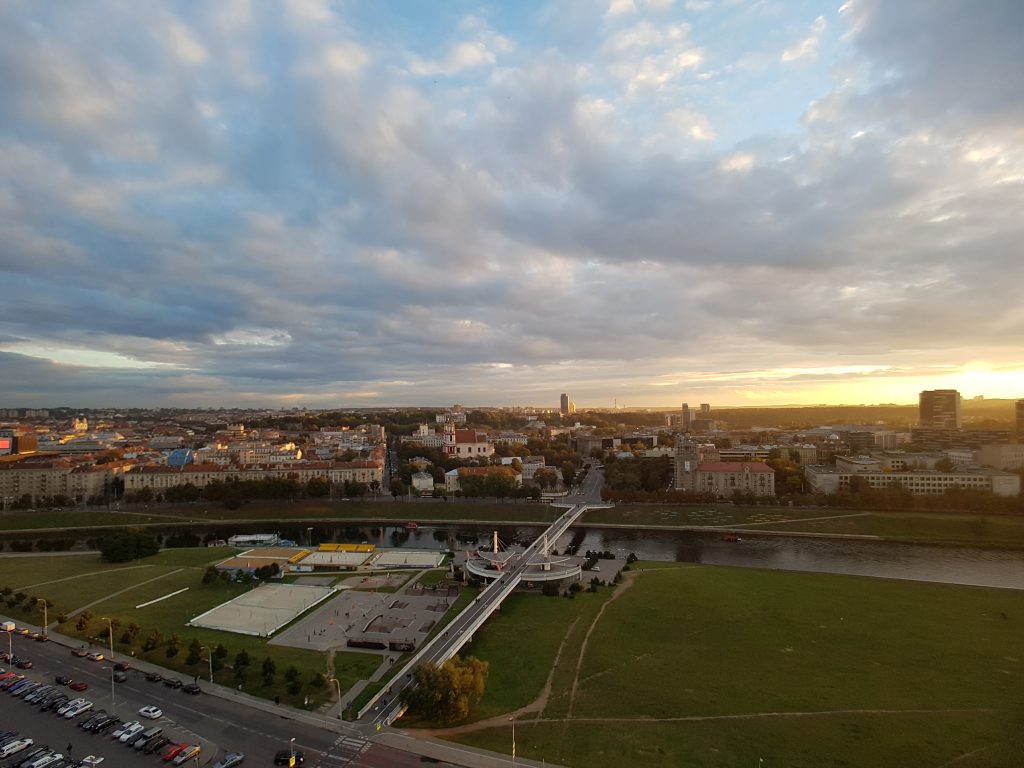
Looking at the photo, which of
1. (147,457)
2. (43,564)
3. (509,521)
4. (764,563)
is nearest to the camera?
(43,564)

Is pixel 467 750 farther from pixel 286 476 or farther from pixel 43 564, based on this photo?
pixel 286 476

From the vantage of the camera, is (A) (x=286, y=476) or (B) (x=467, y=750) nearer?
(B) (x=467, y=750)

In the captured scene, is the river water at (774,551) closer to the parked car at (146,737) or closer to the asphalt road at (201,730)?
the asphalt road at (201,730)

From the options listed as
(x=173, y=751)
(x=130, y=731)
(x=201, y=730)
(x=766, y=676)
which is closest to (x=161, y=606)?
(x=130, y=731)

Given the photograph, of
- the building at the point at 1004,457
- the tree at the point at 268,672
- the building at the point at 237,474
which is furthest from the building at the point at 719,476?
the tree at the point at 268,672

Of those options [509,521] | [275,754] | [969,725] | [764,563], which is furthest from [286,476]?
[969,725]

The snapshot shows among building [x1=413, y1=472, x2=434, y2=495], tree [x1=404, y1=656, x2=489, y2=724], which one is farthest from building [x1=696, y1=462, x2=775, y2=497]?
tree [x1=404, y1=656, x2=489, y2=724]
